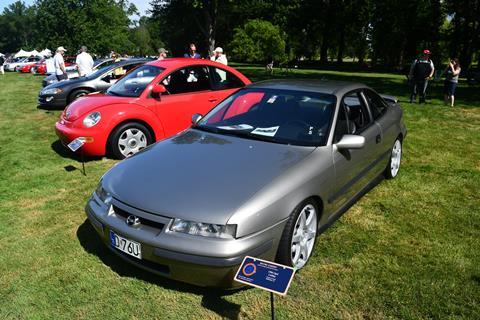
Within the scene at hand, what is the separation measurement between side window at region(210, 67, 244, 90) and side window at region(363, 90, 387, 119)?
2.76m

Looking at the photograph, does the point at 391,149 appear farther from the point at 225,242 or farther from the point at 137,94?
the point at 137,94

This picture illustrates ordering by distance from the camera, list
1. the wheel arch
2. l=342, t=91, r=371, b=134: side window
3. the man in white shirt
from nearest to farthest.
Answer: l=342, t=91, r=371, b=134: side window → the wheel arch → the man in white shirt

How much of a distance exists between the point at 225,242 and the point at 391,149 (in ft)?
10.7

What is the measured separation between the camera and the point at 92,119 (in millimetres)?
5883

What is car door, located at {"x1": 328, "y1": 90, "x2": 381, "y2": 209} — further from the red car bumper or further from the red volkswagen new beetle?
the red car bumper

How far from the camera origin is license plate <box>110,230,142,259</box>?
2854 mm

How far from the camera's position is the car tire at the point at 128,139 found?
600cm

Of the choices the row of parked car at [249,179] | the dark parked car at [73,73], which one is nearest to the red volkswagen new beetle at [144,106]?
the row of parked car at [249,179]

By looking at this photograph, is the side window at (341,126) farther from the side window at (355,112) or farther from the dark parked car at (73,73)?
the dark parked car at (73,73)

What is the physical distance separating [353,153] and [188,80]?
3573 millimetres

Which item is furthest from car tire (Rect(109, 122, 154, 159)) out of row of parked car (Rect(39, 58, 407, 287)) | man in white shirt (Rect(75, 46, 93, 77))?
man in white shirt (Rect(75, 46, 93, 77))

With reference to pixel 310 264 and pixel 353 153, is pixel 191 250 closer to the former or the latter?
pixel 310 264

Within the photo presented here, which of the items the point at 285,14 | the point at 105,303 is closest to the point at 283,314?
the point at 105,303

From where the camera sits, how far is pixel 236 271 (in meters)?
2.67
